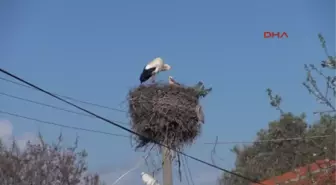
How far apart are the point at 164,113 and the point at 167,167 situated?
3.33 ft

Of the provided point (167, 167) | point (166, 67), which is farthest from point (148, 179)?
point (166, 67)

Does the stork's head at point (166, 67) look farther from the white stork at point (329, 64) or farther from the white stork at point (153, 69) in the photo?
the white stork at point (329, 64)

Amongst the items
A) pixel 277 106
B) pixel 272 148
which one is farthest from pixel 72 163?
pixel 272 148

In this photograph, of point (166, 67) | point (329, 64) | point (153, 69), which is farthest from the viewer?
point (166, 67)

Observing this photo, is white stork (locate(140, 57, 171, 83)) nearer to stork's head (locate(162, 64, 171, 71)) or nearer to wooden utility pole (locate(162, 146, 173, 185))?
stork's head (locate(162, 64, 171, 71))

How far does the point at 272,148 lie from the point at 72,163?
13304 millimetres

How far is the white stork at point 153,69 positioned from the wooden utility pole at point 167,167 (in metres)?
1.49

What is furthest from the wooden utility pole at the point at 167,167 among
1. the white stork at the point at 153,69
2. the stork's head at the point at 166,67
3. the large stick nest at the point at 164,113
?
the stork's head at the point at 166,67

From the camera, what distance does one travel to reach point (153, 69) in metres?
13.0

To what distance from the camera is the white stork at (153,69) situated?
503 inches

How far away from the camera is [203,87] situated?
1239 centimetres

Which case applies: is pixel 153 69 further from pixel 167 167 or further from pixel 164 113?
pixel 167 167

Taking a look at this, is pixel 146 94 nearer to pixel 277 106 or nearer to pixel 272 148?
pixel 277 106

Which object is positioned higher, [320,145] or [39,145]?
[39,145]
